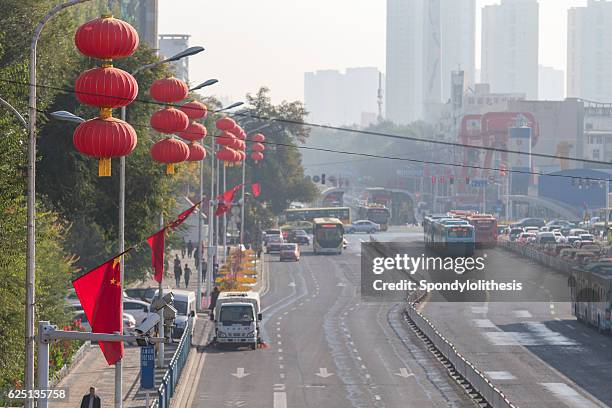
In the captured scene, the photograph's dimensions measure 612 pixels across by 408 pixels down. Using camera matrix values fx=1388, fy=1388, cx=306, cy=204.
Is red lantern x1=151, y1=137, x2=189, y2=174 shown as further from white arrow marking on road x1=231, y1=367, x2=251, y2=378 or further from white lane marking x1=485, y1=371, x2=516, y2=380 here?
white lane marking x1=485, y1=371, x2=516, y2=380

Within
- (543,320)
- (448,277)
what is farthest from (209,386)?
(448,277)

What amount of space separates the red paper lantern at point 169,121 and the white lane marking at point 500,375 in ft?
54.8

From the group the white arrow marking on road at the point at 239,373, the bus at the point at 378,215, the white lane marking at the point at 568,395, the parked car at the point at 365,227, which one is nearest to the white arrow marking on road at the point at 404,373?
the white lane marking at the point at 568,395

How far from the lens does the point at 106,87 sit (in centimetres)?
2803

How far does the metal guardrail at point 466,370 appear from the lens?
4022 cm

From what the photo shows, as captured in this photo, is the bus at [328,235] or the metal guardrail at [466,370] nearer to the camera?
the metal guardrail at [466,370]

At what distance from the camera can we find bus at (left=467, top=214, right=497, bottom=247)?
12281 cm

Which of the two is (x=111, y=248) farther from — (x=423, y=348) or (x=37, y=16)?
(x=37, y=16)

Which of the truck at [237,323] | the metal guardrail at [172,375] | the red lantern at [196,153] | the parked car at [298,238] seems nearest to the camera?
the metal guardrail at [172,375]

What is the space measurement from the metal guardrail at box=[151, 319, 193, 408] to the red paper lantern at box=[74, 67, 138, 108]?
9.82 metres

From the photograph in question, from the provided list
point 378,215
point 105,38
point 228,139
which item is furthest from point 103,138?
point 378,215

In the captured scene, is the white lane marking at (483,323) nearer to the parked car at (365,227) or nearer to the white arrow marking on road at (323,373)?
the white arrow marking on road at (323,373)

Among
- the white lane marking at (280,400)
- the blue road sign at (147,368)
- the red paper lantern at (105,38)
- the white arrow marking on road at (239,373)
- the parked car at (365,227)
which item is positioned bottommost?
the white arrow marking on road at (239,373)

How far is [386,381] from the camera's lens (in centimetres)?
4972
